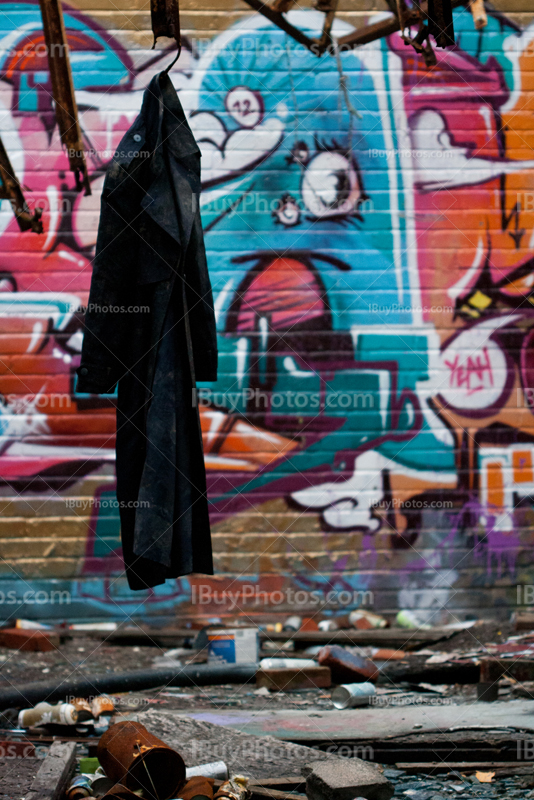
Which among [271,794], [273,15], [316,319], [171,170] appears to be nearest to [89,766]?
[271,794]

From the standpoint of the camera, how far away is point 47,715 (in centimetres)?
374

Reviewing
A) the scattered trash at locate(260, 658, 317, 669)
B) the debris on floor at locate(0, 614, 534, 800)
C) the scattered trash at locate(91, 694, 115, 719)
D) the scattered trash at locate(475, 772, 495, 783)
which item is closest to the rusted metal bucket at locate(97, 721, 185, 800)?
the debris on floor at locate(0, 614, 534, 800)

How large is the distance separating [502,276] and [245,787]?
4234 millimetres

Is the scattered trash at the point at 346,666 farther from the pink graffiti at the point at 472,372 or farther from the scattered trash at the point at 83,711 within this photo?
the pink graffiti at the point at 472,372

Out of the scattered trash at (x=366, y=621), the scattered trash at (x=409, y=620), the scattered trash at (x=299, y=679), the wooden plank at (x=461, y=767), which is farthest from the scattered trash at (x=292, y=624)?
the wooden plank at (x=461, y=767)

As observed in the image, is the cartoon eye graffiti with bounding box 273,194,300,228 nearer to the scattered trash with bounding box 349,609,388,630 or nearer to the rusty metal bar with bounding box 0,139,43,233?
the rusty metal bar with bounding box 0,139,43,233

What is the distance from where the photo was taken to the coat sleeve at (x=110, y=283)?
274cm

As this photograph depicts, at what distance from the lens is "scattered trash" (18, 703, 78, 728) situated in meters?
3.69

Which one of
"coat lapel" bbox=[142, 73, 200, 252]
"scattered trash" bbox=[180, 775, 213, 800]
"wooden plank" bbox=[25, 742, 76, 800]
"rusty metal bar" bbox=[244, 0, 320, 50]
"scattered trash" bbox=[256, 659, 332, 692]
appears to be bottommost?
"scattered trash" bbox=[256, 659, 332, 692]

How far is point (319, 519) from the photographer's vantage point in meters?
5.77

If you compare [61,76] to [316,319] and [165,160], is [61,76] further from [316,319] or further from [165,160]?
[316,319]

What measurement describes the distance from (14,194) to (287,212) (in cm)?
246

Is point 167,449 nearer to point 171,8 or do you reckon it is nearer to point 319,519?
point 171,8

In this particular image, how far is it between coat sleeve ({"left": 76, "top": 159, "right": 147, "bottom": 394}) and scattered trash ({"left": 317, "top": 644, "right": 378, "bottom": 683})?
2.52 m
